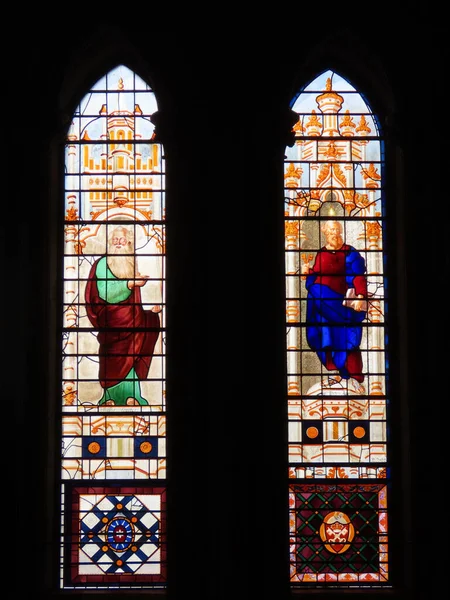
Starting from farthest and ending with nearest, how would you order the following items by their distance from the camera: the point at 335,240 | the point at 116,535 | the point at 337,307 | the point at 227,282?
the point at 335,240
the point at 337,307
the point at 116,535
the point at 227,282

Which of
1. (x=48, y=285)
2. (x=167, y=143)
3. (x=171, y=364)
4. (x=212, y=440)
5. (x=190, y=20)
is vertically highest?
(x=190, y=20)

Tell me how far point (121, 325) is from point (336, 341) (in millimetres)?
1526

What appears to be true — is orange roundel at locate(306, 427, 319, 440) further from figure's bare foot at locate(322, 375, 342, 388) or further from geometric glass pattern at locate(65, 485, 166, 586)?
geometric glass pattern at locate(65, 485, 166, 586)

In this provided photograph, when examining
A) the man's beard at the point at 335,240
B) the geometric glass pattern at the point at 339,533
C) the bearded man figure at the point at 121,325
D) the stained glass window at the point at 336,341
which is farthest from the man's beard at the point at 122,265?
the geometric glass pattern at the point at 339,533

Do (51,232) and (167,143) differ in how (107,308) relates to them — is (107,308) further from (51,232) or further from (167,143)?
(167,143)

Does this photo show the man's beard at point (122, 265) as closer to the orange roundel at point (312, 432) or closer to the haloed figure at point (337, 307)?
the haloed figure at point (337, 307)

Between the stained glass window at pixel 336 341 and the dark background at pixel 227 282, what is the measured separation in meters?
0.15

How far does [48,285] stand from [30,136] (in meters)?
1.03

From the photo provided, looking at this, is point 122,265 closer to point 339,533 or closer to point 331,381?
point 331,381

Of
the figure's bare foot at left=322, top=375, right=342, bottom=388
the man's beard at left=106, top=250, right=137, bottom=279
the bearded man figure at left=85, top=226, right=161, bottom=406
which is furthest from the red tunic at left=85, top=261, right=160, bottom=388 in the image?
the figure's bare foot at left=322, top=375, right=342, bottom=388

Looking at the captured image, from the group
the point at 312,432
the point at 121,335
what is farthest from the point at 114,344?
the point at 312,432

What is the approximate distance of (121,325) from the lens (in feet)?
26.2

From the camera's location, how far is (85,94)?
27.3 ft

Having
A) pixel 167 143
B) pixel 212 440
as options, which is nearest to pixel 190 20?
pixel 167 143
